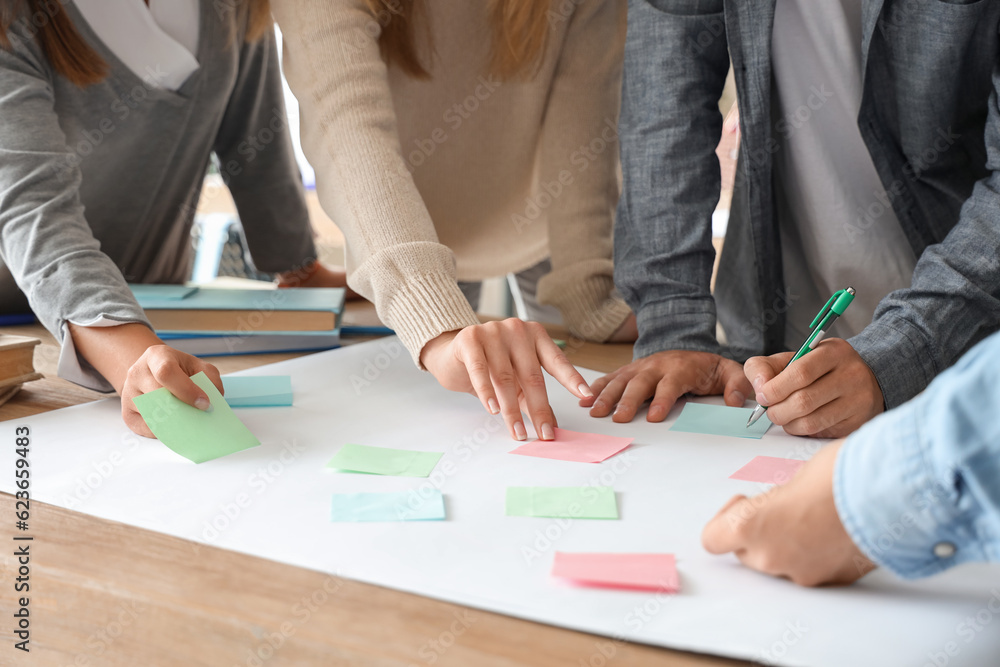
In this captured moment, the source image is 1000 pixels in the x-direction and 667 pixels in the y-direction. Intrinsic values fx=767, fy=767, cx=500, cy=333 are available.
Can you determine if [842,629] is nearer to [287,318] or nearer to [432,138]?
[287,318]

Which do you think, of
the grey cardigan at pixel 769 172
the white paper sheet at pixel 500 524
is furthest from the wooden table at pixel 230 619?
the grey cardigan at pixel 769 172

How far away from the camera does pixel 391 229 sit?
0.85m

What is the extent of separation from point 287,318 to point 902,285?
77cm

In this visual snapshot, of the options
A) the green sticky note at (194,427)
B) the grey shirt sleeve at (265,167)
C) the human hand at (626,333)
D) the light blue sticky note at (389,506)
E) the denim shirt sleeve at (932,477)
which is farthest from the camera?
the grey shirt sleeve at (265,167)

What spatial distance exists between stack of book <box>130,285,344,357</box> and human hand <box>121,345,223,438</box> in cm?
28

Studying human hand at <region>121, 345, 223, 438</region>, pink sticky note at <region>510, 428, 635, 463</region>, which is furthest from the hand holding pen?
human hand at <region>121, 345, 223, 438</region>

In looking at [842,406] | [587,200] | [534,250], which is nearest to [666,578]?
[842,406]

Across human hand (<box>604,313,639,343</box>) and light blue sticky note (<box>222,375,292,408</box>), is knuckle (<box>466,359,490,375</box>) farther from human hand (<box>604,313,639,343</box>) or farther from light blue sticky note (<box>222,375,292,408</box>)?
human hand (<box>604,313,639,343</box>)

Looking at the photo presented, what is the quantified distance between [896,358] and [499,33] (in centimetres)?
70

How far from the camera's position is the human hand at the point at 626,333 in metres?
1.08

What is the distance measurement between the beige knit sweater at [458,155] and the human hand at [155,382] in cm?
22

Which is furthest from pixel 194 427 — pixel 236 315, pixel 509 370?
pixel 236 315

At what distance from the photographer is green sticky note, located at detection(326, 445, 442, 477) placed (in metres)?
0.59

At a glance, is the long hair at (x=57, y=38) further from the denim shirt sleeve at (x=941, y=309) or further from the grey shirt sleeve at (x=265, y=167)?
the denim shirt sleeve at (x=941, y=309)
